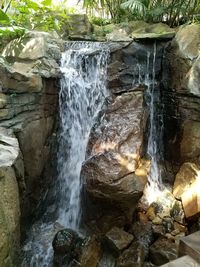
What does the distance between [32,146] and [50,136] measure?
28.3 inches

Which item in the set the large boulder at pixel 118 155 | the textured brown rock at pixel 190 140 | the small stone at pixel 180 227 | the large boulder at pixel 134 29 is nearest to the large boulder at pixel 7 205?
Answer: the large boulder at pixel 118 155

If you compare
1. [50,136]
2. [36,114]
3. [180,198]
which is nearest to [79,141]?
[50,136]

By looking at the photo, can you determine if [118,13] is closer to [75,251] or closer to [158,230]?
[158,230]

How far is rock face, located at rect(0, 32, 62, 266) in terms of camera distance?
384cm

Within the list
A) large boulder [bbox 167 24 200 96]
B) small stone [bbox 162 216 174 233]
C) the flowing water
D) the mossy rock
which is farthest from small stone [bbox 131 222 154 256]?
the mossy rock

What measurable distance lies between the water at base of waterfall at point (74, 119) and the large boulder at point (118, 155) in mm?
574

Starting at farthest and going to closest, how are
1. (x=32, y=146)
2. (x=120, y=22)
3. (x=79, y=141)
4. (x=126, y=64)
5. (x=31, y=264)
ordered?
(x=120, y=22), (x=126, y=64), (x=79, y=141), (x=32, y=146), (x=31, y=264)

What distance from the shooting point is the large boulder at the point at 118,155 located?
4.12m

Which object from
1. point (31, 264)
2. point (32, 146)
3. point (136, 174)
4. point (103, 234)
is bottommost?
point (31, 264)

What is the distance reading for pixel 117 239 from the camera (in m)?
4.12

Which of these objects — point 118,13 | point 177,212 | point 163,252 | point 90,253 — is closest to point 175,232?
point 177,212

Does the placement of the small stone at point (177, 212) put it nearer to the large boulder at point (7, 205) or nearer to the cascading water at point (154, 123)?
the cascading water at point (154, 123)

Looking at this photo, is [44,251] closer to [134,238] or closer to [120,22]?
[134,238]

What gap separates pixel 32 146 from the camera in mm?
4473
